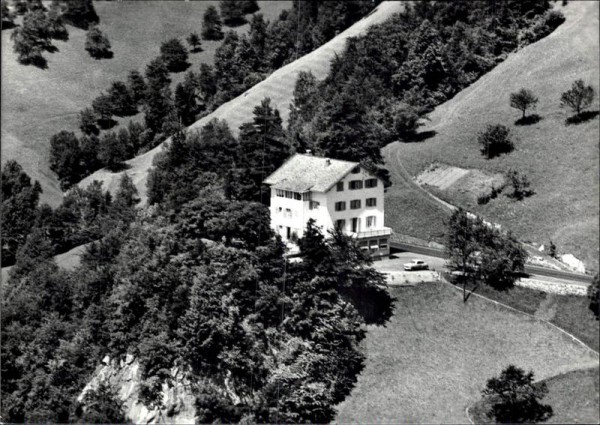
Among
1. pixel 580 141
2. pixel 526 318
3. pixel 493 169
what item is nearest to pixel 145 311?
pixel 526 318

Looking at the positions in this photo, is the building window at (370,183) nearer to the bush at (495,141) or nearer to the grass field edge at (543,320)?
the grass field edge at (543,320)

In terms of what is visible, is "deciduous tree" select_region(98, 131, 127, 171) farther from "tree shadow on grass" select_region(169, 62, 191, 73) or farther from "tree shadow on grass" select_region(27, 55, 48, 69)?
"tree shadow on grass" select_region(27, 55, 48, 69)

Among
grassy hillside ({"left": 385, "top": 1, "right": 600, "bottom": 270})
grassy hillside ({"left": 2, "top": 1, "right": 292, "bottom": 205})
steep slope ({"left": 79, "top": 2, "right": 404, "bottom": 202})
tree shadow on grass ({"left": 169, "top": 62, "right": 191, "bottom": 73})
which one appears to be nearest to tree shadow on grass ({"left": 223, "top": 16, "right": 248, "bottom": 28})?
grassy hillside ({"left": 2, "top": 1, "right": 292, "bottom": 205})

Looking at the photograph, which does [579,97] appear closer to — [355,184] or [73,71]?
[355,184]

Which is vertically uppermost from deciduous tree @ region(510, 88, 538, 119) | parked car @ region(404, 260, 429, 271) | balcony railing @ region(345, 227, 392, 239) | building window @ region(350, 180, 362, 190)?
deciduous tree @ region(510, 88, 538, 119)

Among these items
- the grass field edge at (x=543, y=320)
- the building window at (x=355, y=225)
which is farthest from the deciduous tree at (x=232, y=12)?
the grass field edge at (x=543, y=320)

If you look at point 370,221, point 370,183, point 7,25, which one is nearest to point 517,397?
point 370,221
